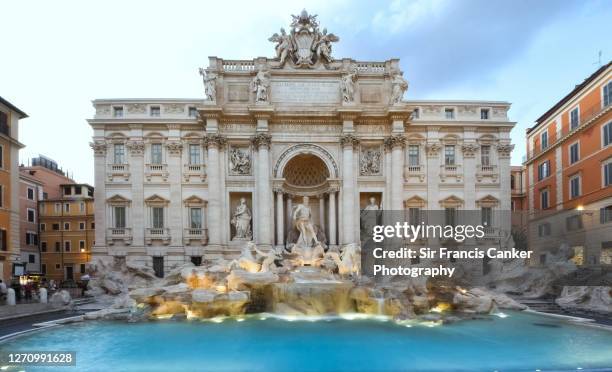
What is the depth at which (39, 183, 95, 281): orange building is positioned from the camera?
3753 centimetres

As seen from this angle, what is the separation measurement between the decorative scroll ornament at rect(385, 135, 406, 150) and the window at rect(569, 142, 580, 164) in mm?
12311

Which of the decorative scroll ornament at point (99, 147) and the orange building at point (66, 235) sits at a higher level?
the decorative scroll ornament at point (99, 147)

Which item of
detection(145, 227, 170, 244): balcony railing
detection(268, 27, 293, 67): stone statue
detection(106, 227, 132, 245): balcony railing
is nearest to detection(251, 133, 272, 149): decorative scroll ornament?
detection(268, 27, 293, 67): stone statue

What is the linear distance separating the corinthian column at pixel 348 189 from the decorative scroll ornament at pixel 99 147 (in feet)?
51.3

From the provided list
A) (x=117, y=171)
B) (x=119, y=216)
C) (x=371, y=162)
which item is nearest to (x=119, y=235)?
(x=119, y=216)

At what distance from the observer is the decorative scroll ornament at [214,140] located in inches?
908

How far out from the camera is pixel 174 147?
23953 mm

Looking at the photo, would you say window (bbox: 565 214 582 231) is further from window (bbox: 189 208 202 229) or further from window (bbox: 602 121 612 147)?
window (bbox: 189 208 202 229)

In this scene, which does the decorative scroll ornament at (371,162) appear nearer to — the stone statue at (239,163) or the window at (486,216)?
the stone statue at (239,163)

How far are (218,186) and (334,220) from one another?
7.84m

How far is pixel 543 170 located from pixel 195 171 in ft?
90.7

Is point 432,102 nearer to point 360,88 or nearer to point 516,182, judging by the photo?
point 360,88

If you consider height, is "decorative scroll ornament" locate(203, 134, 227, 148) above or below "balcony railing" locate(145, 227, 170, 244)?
above

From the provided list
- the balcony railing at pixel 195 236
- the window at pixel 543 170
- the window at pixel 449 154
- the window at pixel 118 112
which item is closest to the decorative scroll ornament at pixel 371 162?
the window at pixel 449 154
